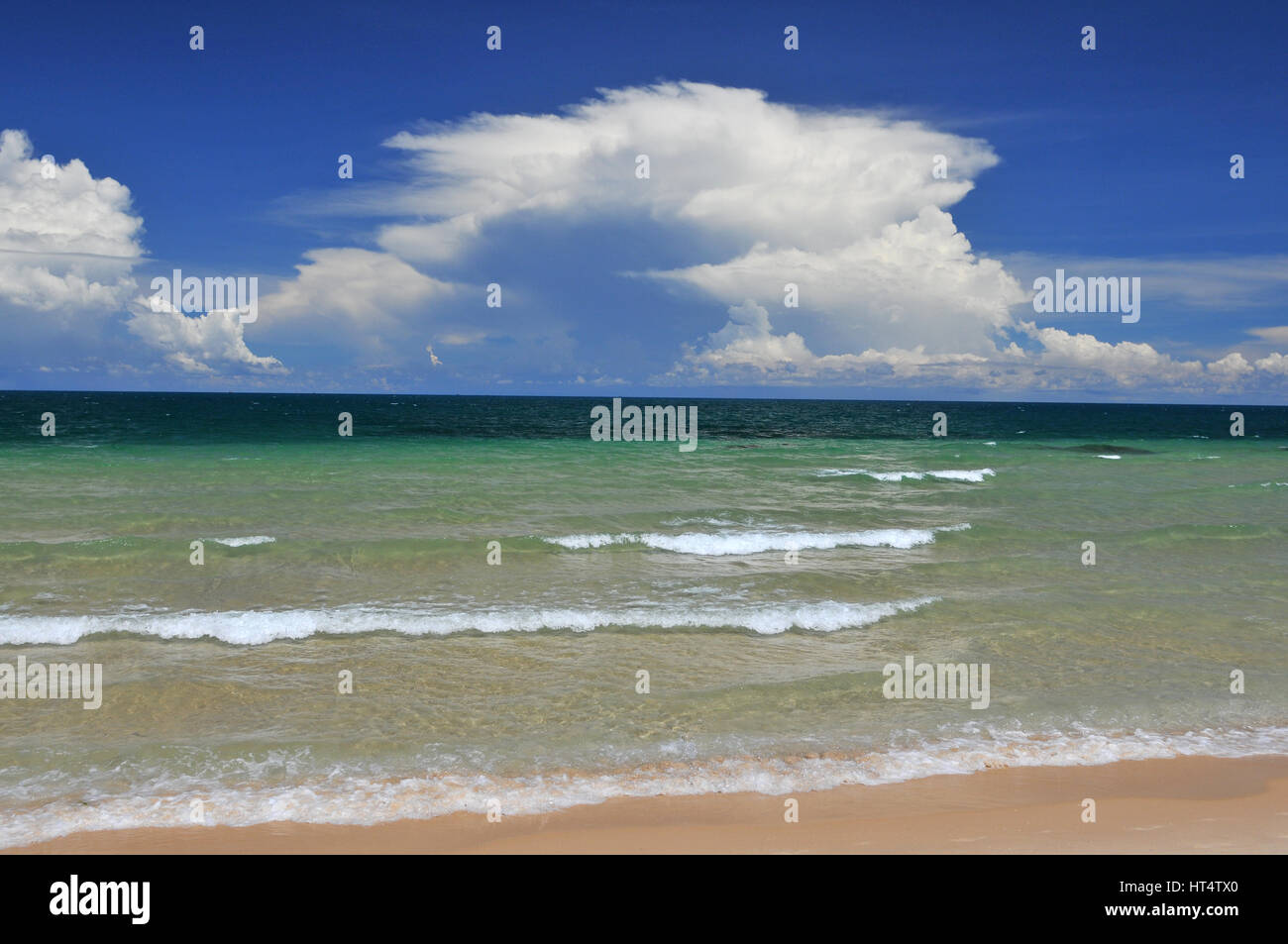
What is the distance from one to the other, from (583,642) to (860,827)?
18.2 ft

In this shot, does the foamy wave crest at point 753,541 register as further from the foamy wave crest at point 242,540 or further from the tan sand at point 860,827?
the tan sand at point 860,827

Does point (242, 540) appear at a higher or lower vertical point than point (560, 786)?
higher

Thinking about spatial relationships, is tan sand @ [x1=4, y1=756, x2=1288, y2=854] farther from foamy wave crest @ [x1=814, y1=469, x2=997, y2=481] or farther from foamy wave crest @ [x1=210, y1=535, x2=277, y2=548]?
foamy wave crest @ [x1=814, y1=469, x2=997, y2=481]

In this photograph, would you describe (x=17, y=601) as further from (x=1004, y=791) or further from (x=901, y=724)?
(x=1004, y=791)

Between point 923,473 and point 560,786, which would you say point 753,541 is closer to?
point 560,786

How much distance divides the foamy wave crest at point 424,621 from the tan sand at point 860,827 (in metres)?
5.06

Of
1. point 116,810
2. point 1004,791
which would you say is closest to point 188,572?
point 116,810

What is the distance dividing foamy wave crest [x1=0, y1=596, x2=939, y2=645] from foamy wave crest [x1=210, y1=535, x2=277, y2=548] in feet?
15.9

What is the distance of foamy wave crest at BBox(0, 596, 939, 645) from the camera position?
11055 millimetres

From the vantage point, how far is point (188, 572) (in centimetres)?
1478

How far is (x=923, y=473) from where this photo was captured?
3325cm

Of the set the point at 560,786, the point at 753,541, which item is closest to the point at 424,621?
the point at 560,786

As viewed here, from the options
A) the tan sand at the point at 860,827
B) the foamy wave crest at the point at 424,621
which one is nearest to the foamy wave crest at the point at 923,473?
the foamy wave crest at the point at 424,621
